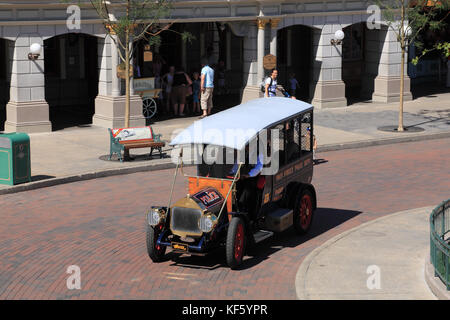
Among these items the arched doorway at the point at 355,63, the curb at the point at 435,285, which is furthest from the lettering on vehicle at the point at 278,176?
the arched doorway at the point at 355,63

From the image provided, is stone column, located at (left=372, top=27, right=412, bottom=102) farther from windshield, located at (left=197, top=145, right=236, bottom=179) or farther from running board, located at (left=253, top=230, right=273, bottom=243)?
windshield, located at (left=197, top=145, right=236, bottom=179)

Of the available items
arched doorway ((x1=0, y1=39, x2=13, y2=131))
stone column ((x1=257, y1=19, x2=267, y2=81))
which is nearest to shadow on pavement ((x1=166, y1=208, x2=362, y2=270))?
stone column ((x1=257, y1=19, x2=267, y2=81))

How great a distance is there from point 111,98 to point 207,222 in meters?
14.1

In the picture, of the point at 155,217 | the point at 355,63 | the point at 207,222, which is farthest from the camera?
the point at 355,63

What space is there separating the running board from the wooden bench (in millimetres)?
7817

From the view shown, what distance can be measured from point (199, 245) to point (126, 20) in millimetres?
10365

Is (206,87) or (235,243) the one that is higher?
(206,87)

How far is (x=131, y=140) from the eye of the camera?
2172 cm

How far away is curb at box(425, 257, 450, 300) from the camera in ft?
37.5

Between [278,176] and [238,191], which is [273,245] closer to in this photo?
[278,176]

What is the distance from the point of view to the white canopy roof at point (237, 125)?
13.5 metres

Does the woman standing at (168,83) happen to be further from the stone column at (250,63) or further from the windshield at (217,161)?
the windshield at (217,161)

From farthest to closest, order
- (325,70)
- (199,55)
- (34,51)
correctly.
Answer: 1. (199,55)
2. (325,70)
3. (34,51)

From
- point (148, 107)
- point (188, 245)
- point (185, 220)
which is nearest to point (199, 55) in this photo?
point (148, 107)
